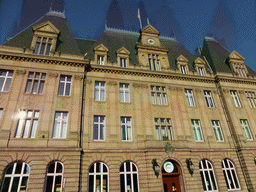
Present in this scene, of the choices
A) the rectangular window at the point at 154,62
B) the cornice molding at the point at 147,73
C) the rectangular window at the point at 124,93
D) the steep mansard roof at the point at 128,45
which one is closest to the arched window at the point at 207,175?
the cornice molding at the point at 147,73

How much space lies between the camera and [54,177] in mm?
14156

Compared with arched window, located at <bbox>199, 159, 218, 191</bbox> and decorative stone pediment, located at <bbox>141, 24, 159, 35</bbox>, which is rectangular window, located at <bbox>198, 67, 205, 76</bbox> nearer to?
decorative stone pediment, located at <bbox>141, 24, 159, 35</bbox>

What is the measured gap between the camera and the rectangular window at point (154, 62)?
22.9 m

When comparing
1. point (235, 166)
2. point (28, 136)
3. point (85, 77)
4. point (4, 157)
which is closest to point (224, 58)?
point (235, 166)

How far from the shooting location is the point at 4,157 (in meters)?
13.7

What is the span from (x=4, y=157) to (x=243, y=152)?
24.5 m

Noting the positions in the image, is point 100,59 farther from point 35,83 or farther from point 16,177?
point 16,177

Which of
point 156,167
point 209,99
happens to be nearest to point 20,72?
point 156,167

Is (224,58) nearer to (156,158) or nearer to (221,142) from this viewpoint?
(221,142)

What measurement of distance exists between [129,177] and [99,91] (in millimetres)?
9638

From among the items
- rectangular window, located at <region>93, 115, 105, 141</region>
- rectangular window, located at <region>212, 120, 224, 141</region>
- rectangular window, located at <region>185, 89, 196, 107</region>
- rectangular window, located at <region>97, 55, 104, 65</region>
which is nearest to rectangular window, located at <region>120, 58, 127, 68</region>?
rectangular window, located at <region>97, 55, 104, 65</region>

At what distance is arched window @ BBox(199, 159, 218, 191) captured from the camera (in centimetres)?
1773

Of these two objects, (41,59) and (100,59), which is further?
(100,59)

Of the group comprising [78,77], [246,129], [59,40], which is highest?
[59,40]
